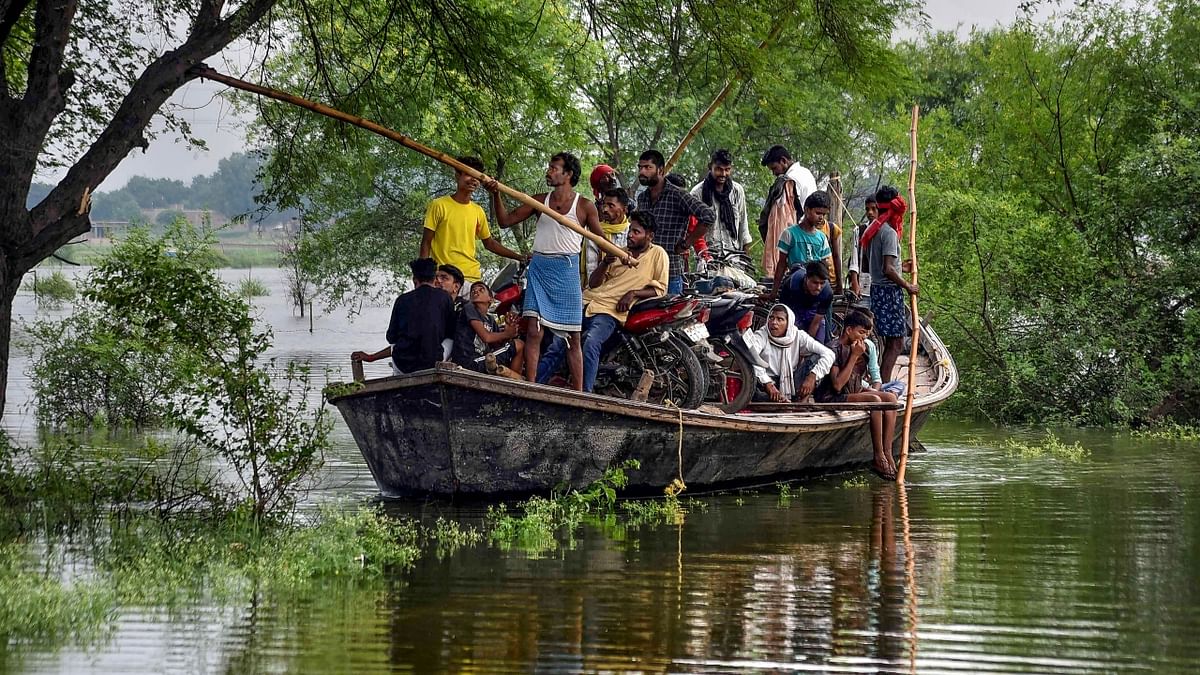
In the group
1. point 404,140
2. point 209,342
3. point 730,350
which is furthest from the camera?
point 730,350

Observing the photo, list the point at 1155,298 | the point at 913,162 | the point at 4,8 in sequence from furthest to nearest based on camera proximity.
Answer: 1. the point at 1155,298
2. the point at 913,162
3. the point at 4,8

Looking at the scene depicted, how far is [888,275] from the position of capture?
12.4 m

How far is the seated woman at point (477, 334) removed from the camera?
34.0 feet

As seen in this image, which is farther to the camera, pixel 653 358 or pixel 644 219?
pixel 653 358

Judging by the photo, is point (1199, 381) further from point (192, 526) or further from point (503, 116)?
point (192, 526)

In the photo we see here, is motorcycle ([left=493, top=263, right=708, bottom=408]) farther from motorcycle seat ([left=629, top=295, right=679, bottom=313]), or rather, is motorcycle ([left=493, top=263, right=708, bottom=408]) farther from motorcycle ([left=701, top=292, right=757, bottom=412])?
motorcycle ([left=701, top=292, right=757, bottom=412])

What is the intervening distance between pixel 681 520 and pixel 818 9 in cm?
390

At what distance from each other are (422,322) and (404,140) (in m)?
1.43

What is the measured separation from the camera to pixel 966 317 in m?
19.4

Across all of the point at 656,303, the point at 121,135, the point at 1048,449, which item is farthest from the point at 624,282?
the point at 1048,449

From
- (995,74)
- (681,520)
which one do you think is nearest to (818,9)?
(681,520)

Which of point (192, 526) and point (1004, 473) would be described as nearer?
point (192, 526)

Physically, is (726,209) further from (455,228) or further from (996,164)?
(996,164)

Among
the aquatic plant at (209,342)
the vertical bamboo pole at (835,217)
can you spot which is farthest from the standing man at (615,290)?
the vertical bamboo pole at (835,217)
